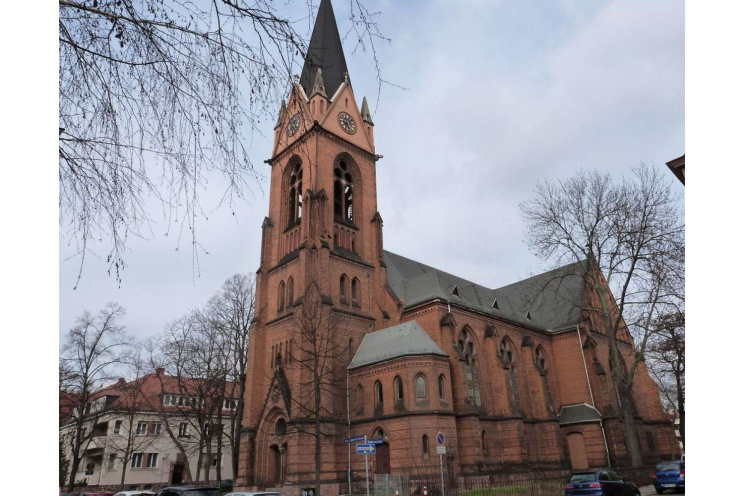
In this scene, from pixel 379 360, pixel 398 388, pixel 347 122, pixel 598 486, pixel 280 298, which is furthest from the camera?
pixel 347 122

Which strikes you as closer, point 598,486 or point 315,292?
point 598,486

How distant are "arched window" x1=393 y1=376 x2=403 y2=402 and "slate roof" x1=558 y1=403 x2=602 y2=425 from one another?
47.9 ft

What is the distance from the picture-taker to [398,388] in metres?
25.9

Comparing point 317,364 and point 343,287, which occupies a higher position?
point 343,287

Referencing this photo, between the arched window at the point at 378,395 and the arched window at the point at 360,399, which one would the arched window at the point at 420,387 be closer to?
the arched window at the point at 378,395

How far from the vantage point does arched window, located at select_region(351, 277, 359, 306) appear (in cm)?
3100

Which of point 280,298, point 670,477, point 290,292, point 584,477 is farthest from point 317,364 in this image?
point 670,477

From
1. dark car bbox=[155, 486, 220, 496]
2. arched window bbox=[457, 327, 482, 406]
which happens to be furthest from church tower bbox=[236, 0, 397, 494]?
dark car bbox=[155, 486, 220, 496]

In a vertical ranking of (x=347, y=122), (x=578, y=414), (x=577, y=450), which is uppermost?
(x=347, y=122)

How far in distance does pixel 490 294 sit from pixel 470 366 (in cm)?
1306

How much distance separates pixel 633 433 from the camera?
79.2 ft

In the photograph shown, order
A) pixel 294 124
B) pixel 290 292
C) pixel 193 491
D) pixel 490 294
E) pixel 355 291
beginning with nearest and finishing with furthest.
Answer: pixel 294 124
pixel 193 491
pixel 290 292
pixel 355 291
pixel 490 294

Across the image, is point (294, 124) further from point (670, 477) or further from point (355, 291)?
point (355, 291)

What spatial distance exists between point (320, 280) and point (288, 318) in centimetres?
311
